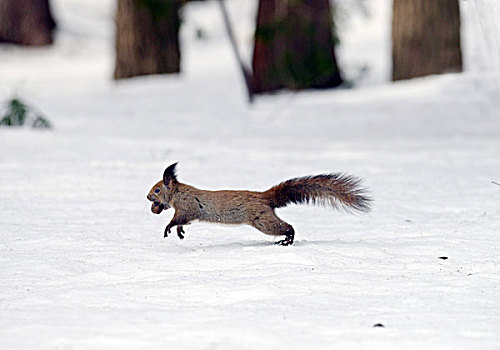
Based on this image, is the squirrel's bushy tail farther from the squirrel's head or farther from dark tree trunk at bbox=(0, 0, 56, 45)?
dark tree trunk at bbox=(0, 0, 56, 45)

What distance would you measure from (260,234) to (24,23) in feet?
59.6

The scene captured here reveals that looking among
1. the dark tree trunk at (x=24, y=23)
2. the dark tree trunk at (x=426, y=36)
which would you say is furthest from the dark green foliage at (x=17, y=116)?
the dark tree trunk at (x=24, y=23)

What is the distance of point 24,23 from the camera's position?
904 inches

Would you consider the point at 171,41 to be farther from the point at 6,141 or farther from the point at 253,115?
the point at 6,141

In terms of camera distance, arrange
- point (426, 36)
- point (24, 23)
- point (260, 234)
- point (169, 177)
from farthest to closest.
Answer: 1. point (24, 23)
2. point (426, 36)
3. point (260, 234)
4. point (169, 177)

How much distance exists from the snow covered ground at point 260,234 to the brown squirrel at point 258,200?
173 millimetres

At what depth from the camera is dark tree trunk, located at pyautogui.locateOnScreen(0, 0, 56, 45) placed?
2269 cm

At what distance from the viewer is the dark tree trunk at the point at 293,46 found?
48.0ft

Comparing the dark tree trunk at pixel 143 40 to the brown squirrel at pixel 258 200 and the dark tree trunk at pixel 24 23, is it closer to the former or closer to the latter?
the dark tree trunk at pixel 24 23

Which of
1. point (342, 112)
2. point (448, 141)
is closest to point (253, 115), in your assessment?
point (342, 112)

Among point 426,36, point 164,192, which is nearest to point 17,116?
point 164,192

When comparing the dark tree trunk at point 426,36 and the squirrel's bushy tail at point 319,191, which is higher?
the dark tree trunk at point 426,36

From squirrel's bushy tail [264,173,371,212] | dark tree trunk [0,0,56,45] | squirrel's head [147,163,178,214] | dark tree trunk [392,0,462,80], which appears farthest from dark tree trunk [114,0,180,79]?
squirrel's bushy tail [264,173,371,212]

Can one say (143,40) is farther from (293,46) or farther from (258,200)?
(258,200)
